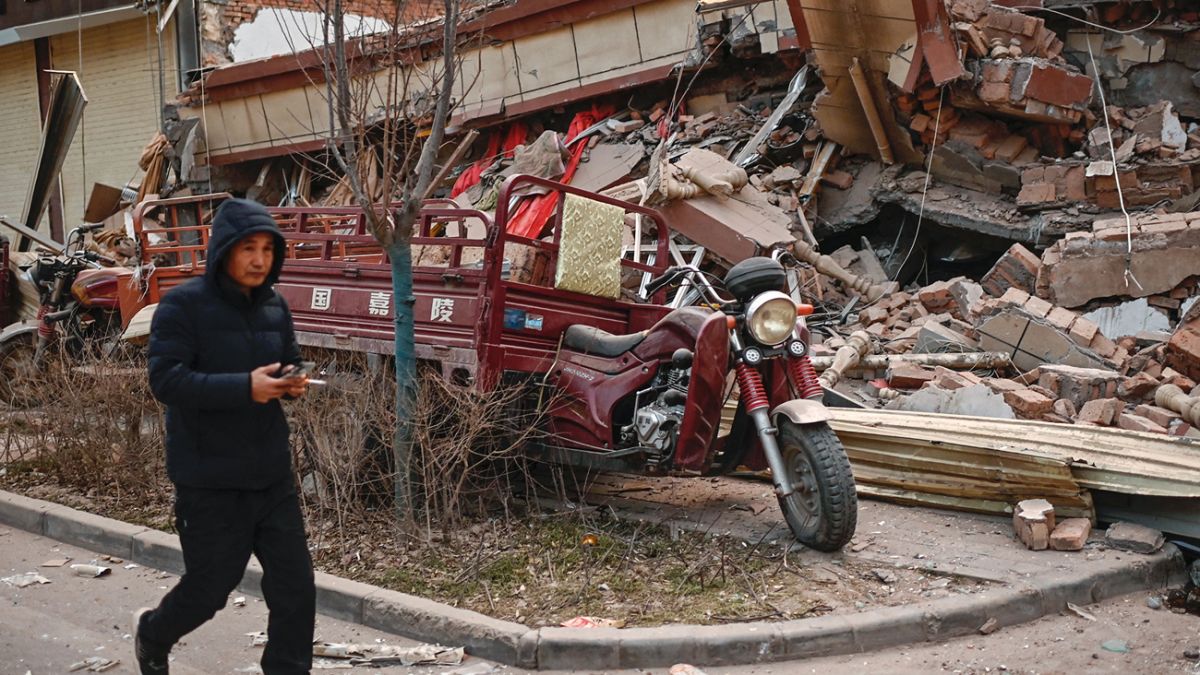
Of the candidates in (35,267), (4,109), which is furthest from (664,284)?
(4,109)

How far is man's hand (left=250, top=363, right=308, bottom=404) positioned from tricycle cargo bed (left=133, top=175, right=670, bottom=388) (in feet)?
7.31

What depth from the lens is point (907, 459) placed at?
6695 millimetres

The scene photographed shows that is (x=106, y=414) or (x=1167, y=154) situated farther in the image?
(x=1167, y=154)

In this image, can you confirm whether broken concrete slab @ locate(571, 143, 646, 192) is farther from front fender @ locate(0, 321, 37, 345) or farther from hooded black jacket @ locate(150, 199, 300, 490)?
hooded black jacket @ locate(150, 199, 300, 490)

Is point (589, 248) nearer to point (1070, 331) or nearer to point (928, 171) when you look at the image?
point (1070, 331)

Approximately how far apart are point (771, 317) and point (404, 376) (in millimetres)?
1984

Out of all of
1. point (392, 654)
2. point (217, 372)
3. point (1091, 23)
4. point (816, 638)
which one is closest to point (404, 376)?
point (392, 654)

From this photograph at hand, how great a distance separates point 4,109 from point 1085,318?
23.7 metres

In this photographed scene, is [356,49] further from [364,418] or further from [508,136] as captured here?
[508,136]

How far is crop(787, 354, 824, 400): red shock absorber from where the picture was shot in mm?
5969

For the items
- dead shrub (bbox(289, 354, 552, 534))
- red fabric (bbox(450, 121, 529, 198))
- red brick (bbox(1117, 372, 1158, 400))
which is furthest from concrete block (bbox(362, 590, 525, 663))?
red fabric (bbox(450, 121, 529, 198))

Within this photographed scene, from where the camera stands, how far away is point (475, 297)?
670cm

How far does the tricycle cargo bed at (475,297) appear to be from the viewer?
6.55m

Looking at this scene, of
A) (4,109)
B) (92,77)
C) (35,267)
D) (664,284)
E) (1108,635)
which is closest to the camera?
(1108,635)
